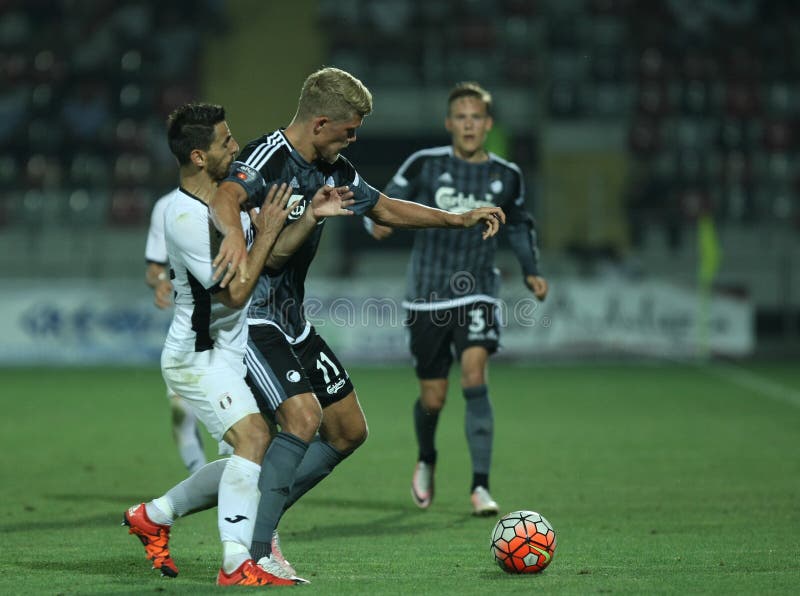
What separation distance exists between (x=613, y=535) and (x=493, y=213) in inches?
76.9

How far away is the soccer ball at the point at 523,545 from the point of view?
551 centimetres

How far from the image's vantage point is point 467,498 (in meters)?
8.14

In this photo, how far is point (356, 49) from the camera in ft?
85.6

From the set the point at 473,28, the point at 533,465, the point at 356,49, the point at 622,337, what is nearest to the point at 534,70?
the point at 473,28

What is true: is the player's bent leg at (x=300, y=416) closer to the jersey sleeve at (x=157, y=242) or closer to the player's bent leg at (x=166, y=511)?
the player's bent leg at (x=166, y=511)

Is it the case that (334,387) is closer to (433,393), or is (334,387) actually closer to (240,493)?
(240,493)

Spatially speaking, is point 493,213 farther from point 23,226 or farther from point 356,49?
point 356,49

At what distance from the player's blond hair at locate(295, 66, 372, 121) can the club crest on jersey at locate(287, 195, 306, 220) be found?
37 cm

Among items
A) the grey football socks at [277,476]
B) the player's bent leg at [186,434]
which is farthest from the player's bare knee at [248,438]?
the player's bent leg at [186,434]

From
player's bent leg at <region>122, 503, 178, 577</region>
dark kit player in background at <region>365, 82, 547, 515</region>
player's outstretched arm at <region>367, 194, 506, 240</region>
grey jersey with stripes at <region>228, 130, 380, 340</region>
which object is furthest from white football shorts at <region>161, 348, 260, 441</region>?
dark kit player in background at <region>365, 82, 547, 515</region>

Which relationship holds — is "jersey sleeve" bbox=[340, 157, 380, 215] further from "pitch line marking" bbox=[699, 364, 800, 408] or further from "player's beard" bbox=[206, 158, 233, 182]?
"pitch line marking" bbox=[699, 364, 800, 408]

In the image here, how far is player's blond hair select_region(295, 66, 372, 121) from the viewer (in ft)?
17.5

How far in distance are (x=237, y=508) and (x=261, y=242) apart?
1.10 metres

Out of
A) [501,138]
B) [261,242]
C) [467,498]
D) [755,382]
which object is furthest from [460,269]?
[501,138]
